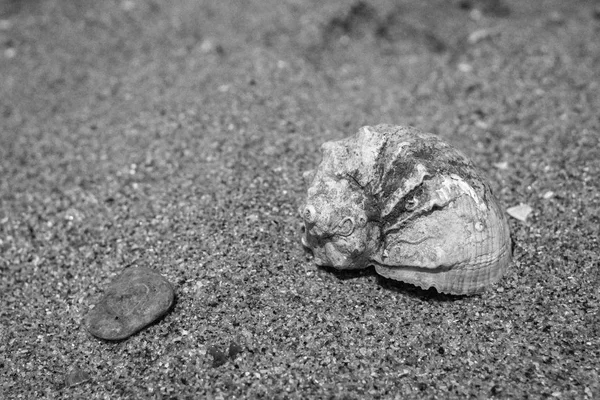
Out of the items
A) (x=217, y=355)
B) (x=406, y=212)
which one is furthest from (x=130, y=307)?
(x=406, y=212)

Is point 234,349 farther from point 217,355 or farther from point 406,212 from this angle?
point 406,212

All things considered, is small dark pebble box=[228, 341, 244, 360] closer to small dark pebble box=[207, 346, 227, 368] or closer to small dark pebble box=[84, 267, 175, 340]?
small dark pebble box=[207, 346, 227, 368]

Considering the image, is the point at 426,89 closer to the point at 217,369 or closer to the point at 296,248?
the point at 296,248

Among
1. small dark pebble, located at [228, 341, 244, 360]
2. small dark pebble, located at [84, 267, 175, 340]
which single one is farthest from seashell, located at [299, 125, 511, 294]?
small dark pebble, located at [84, 267, 175, 340]


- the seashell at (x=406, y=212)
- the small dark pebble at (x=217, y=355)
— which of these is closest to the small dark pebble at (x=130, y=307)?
the small dark pebble at (x=217, y=355)

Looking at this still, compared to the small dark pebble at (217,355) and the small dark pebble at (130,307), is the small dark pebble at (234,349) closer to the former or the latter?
the small dark pebble at (217,355)

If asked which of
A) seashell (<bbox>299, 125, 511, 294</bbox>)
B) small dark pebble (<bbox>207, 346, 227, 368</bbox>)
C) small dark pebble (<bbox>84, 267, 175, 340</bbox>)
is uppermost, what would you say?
seashell (<bbox>299, 125, 511, 294</bbox>)

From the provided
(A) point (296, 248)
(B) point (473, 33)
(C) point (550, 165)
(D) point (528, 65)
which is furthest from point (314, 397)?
(B) point (473, 33)
